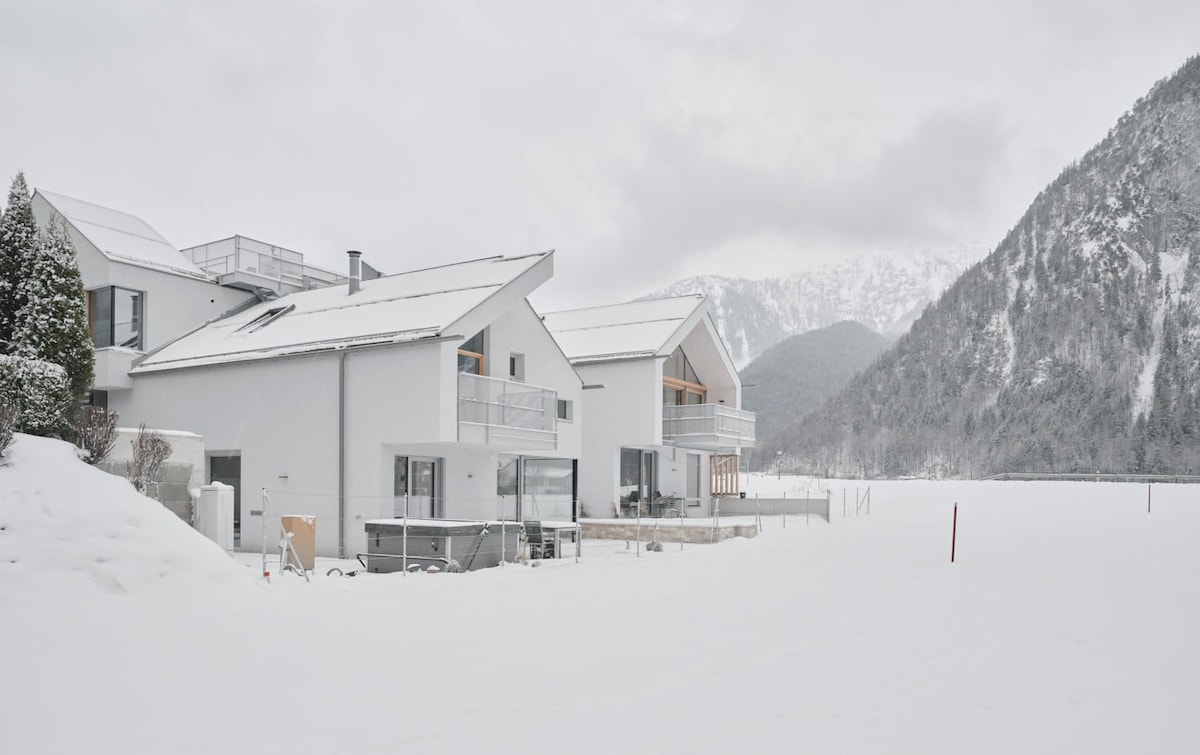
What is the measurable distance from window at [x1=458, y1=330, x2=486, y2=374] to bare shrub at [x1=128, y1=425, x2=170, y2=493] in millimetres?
8849

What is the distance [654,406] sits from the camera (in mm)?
32125

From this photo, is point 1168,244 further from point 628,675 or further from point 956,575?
point 628,675

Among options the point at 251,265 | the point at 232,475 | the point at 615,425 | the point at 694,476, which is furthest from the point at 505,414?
the point at 694,476

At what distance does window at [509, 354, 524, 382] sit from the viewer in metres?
26.6

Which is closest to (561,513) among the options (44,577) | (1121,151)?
(44,577)

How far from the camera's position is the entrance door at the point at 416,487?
22250mm

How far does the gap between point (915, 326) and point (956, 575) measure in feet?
433

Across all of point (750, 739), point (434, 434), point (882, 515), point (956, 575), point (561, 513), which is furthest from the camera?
point (882, 515)

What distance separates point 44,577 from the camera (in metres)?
11.1

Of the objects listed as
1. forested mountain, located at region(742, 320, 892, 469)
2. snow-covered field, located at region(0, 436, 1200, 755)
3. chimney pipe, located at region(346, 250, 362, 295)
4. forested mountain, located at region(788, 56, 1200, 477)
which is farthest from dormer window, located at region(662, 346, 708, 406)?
forested mountain, located at region(742, 320, 892, 469)

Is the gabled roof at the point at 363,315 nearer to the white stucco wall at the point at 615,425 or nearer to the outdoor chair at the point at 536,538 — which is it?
the outdoor chair at the point at 536,538

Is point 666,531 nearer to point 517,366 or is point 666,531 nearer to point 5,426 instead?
point 517,366

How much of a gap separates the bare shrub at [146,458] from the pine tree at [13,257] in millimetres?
2441

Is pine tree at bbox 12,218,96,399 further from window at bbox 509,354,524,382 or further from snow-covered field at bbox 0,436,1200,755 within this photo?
window at bbox 509,354,524,382
